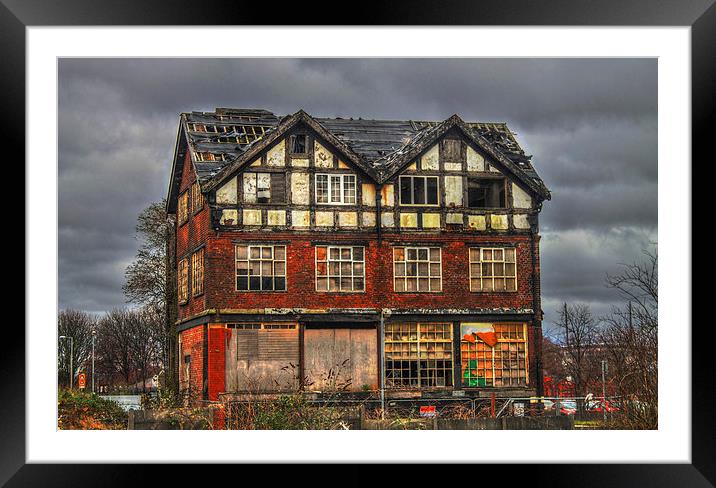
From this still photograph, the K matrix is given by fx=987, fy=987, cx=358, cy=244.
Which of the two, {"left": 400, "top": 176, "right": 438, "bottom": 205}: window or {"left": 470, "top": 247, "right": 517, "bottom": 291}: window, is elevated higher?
{"left": 400, "top": 176, "right": 438, "bottom": 205}: window

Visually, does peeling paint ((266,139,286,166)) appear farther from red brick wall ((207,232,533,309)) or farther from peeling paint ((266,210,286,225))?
red brick wall ((207,232,533,309))

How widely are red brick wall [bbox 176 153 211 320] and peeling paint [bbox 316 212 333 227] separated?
2407 mm

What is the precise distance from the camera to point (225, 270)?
21.6 m

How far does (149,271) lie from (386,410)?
905cm

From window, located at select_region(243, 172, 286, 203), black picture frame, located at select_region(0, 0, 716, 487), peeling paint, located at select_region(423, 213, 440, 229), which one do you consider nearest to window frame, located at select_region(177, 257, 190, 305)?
window, located at select_region(243, 172, 286, 203)

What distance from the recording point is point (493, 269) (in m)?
22.9

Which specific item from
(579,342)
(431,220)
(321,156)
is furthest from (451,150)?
(579,342)

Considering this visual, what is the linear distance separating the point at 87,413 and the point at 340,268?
695 cm

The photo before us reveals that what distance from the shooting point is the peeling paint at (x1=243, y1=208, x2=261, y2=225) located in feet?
71.4

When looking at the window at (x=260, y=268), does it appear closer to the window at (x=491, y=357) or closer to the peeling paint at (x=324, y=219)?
the peeling paint at (x=324, y=219)

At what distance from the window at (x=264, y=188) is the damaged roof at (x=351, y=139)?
0.46m
